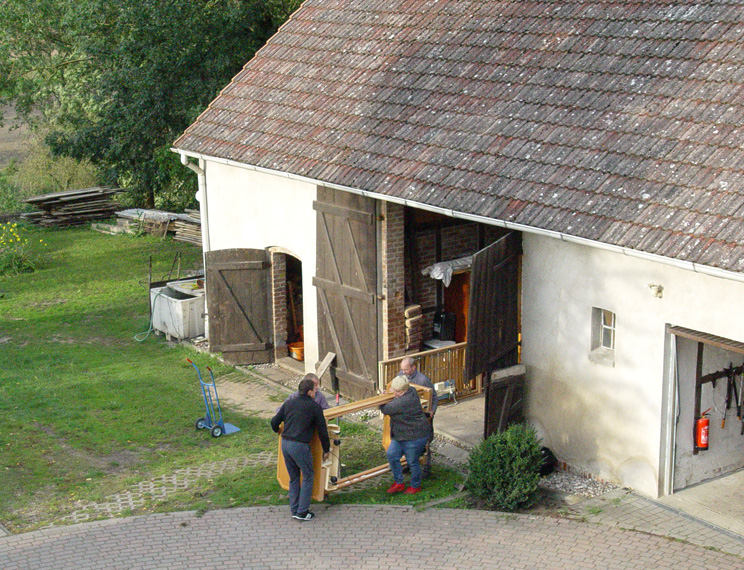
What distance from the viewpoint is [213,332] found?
54.9 ft

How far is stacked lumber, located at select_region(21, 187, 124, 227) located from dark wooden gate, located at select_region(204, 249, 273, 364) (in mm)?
14709

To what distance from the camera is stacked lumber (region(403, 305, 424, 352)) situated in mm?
14586

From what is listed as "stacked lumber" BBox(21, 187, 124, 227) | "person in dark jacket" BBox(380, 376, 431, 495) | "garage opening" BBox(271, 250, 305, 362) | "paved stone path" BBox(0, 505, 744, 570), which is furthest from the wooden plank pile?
"paved stone path" BBox(0, 505, 744, 570)

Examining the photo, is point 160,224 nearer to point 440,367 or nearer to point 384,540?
point 440,367

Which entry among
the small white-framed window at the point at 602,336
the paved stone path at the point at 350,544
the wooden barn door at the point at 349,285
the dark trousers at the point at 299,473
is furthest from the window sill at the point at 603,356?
the wooden barn door at the point at 349,285

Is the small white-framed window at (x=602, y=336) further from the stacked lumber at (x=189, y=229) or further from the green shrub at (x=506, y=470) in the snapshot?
the stacked lumber at (x=189, y=229)

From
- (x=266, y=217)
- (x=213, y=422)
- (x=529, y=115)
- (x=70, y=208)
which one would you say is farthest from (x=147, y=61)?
(x=529, y=115)

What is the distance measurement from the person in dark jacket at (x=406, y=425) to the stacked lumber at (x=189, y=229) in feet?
52.9

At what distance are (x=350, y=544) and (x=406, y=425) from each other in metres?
1.56

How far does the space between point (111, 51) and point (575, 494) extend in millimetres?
18444

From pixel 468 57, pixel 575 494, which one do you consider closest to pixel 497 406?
pixel 575 494

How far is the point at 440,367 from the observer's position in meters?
14.5

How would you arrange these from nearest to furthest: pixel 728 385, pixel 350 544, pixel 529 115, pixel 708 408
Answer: pixel 350 544 → pixel 708 408 → pixel 728 385 → pixel 529 115

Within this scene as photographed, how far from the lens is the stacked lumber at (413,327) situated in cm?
1459
